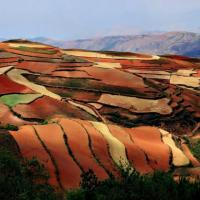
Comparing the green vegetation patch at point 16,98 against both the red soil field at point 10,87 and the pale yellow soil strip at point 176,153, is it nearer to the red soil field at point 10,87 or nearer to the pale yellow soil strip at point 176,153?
the red soil field at point 10,87

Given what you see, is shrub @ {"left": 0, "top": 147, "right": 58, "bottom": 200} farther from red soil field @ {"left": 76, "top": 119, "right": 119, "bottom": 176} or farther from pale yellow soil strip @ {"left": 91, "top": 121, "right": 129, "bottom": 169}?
pale yellow soil strip @ {"left": 91, "top": 121, "right": 129, "bottom": 169}

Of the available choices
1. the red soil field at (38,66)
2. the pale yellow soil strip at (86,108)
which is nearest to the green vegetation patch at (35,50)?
the red soil field at (38,66)

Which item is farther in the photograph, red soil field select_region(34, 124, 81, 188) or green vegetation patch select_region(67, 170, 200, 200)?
red soil field select_region(34, 124, 81, 188)

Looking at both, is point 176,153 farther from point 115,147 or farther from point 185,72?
point 185,72

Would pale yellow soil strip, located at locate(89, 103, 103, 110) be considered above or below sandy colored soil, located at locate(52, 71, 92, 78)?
below

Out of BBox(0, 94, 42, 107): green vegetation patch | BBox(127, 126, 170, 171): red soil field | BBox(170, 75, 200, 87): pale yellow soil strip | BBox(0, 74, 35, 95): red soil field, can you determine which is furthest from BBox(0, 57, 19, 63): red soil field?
BBox(127, 126, 170, 171): red soil field

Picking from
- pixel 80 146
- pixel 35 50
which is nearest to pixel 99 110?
pixel 35 50
